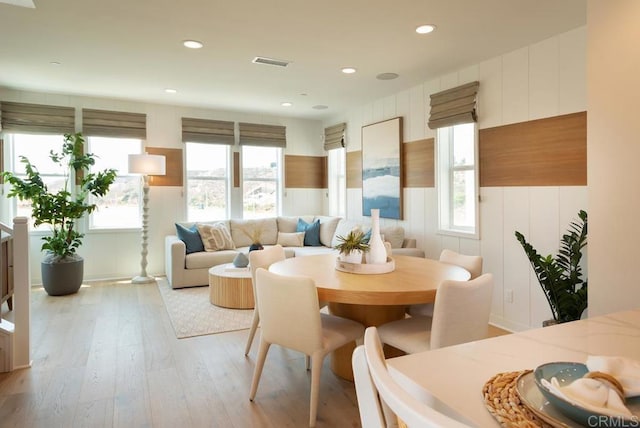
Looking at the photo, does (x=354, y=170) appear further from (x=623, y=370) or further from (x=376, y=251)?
(x=623, y=370)

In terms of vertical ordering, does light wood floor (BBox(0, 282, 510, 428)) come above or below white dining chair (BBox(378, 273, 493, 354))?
below

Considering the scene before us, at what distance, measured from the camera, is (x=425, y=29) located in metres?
3.15

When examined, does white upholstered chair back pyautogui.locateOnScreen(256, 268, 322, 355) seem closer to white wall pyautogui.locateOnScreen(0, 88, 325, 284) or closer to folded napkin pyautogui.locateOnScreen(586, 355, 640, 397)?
folded napkin pyautogui.locateOnScreen(586, 355, 640, 397)

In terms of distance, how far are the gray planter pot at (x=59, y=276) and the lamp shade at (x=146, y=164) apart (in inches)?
53.7

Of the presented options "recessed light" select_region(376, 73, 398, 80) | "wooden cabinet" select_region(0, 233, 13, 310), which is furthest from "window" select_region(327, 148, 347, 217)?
"wooden cabinet" select_region(0, 233, 13, 310)

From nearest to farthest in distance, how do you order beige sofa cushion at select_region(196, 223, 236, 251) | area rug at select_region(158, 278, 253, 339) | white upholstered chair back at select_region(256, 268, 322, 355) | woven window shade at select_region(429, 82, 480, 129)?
white upholstered chair back at select_region(256, 268, 322, 355) → area rug at select_region(158, 278, 253, 339) → woven window shade at select_region(429, 82, 480, 129) → beige sofa cushion at select_region(196, 223, 236, 251)

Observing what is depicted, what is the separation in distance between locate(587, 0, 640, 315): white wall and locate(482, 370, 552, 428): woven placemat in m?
1.37

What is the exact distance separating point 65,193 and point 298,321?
4.11 metres

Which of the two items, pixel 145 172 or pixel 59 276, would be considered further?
pixel 145 172

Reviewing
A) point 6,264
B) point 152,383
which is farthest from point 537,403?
point 6,264

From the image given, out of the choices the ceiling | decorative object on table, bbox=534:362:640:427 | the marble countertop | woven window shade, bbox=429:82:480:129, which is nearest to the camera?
decorative object on table, bbox=534:362:640:427

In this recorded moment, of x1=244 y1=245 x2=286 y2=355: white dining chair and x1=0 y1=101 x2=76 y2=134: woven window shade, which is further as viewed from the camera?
x1=0 y1=101 x2=76 y2=134: woven window shade

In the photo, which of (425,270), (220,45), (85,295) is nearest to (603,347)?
(425,270)

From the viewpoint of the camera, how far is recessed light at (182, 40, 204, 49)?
342cm
